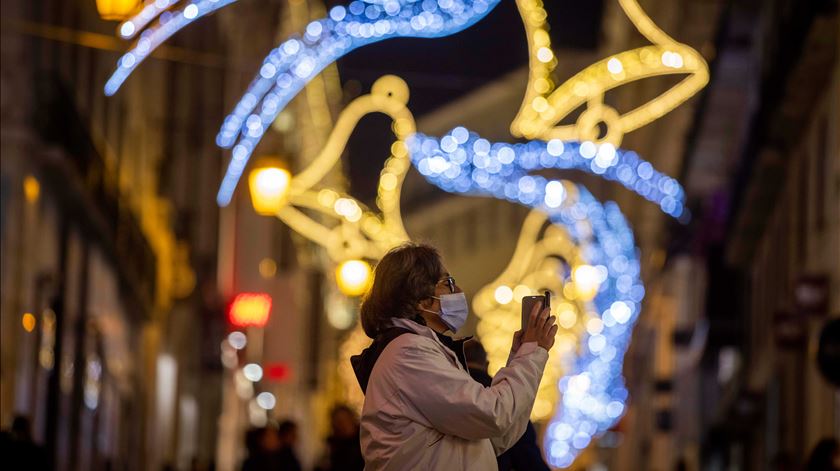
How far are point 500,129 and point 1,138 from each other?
91613 mm

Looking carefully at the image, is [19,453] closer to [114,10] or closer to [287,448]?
[114,10]

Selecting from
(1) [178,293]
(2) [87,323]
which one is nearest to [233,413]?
(1) [178,293]

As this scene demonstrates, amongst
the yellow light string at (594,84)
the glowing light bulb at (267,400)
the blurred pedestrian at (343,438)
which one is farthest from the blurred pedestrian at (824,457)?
the glowing light bulb at (267,400)

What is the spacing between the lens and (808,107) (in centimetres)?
2581

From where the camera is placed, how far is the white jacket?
239 inches

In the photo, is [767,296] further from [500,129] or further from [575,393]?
[500,129]

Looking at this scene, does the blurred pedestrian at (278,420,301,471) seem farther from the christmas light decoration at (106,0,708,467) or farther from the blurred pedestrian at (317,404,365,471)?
the christmas light decoration at (106,0,708,467)

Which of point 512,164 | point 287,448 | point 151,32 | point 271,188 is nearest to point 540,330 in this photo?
point 151,32

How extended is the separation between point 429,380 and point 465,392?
0.41 ft

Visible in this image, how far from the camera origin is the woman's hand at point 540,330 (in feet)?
20.6

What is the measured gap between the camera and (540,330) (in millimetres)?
6281

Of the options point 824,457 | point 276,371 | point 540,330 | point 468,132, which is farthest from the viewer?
point 276,371

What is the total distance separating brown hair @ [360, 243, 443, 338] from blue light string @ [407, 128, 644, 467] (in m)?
9.88

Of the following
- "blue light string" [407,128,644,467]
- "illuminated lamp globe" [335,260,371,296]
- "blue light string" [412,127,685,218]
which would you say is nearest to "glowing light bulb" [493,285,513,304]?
"blue light string" [407,128,644,467]
